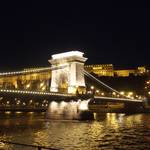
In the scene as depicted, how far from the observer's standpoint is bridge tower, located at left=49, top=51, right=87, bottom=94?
63.4 m

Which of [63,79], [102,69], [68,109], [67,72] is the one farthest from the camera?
[102,69]

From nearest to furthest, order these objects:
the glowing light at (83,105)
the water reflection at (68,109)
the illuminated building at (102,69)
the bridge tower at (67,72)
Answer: the water reflection at (68,109)
the glowing light at (83,105)
the bridge tower at (67,72)
the illuminated building at (102,69)

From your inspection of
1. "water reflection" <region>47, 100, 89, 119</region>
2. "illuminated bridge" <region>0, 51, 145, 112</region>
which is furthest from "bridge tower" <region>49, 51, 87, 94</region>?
"water reflection" <region>47, 100, 89, 119</region>

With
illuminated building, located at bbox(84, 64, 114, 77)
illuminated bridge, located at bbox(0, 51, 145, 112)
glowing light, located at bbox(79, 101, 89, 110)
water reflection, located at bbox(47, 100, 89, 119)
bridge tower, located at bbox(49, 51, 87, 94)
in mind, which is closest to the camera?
water reflection, located at bbox(47, 100, 89, 119)

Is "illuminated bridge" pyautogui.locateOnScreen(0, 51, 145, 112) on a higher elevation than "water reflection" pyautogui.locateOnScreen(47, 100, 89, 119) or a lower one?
higher

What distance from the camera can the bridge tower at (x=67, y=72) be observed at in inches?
2496

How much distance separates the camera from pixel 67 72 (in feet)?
212

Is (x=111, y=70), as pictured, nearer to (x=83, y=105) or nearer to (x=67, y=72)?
(x=67, y=72)

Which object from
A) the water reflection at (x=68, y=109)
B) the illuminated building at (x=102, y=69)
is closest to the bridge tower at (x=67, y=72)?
the water reflection at (x=68, y=109)

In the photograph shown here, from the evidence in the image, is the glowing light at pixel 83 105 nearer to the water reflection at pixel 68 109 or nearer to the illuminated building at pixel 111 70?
the water reflection at pixel 68 109

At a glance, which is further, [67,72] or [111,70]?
[111,70]

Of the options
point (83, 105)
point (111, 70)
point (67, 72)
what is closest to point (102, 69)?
point (111, 70)

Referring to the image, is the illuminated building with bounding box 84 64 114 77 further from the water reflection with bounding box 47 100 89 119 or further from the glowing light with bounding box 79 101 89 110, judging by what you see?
the glowing light with bounding box 79 101 89 110

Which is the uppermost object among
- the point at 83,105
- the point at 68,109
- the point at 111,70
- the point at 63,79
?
the point at 111,70
